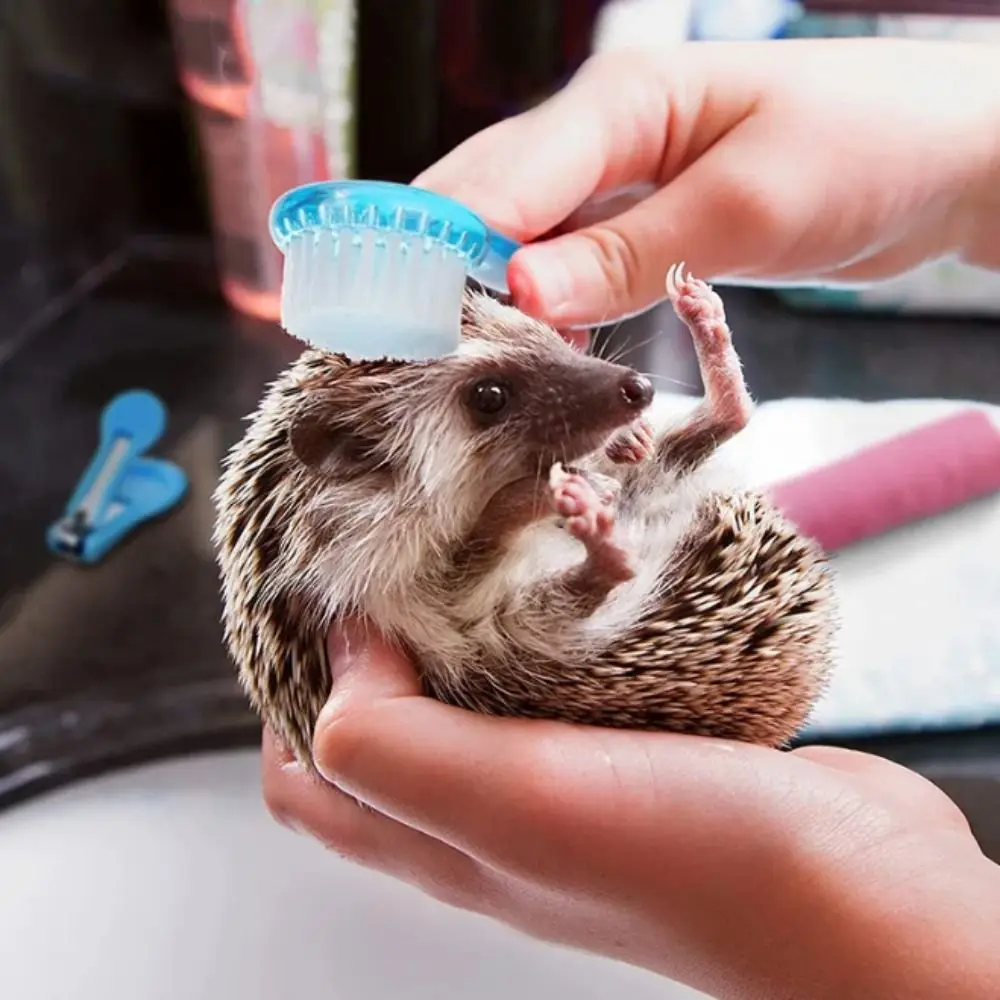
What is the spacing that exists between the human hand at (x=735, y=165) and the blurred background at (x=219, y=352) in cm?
19

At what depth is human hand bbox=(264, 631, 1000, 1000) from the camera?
3.21 feet

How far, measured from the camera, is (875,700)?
1.80 metres

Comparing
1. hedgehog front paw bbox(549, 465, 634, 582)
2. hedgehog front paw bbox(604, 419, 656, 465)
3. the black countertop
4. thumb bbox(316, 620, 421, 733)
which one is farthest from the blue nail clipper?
hedgehog front paw bbox(549, 465, 634, 582)

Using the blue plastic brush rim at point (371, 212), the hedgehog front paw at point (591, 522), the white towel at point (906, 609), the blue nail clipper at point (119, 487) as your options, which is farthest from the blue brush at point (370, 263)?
the blue nail clipper at point (119, 487)

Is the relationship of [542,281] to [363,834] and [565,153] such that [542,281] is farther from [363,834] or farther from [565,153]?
[363,834]

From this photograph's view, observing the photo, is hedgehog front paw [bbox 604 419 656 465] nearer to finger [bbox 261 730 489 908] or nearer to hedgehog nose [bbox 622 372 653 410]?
hedgehog nose [bbox 622 372 653 410]

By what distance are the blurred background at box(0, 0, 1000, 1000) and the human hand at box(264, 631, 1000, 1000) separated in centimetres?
61

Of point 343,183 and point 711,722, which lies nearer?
point 343,183

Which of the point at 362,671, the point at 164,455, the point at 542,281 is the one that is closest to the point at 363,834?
the point at 362,671

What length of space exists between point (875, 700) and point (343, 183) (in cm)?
130

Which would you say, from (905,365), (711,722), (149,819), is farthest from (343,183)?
(905,365)

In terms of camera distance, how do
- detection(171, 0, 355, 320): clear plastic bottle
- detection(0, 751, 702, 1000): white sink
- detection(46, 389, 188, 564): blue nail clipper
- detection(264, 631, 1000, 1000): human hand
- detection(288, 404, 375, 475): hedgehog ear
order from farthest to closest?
detection(171, 0, 355, 320): clear plastic bottle, detection(46, 389, 188, 564): blue nail clipper, detection(0, 751, 702, 1000): white sink, detection(288, 404, 375, 475): hedgehog ear, detection(264, 631, 1000, 1000): human hand

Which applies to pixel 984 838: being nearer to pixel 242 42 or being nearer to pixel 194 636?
pixel 194 636

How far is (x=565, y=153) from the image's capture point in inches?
52.0
